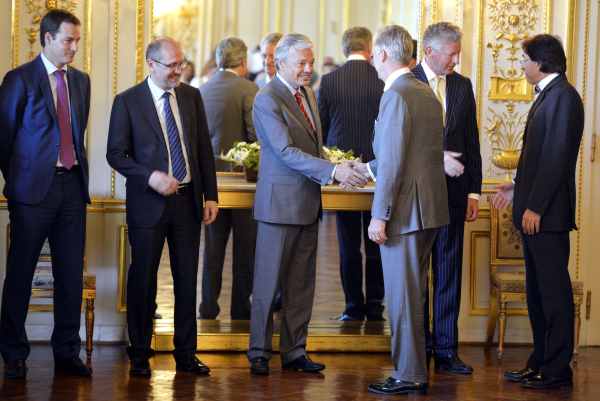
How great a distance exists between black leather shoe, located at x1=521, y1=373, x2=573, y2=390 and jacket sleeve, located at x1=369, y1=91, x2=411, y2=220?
130 centimetres

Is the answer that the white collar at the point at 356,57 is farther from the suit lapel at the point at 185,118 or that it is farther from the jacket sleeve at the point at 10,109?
the jacket sleeve at the point at 10,109

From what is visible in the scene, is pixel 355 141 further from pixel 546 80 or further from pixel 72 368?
pixel 72 368

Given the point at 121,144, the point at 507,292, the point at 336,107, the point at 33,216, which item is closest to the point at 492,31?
the point at 336,107

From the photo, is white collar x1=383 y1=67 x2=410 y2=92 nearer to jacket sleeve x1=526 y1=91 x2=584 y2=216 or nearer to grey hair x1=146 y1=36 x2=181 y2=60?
jacket sleeve x1=526 y1=91 x2=584 y2=216

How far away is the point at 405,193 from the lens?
18.6ft

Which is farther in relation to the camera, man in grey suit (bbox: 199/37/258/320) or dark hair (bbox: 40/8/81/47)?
man in grey suit (bbox: 199/37/258/320)

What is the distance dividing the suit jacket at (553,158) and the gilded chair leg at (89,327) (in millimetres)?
2459

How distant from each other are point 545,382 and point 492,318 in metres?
1.33

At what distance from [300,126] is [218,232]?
64.8 inches

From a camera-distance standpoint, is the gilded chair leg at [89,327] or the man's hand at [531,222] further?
the gilded chair leg at [89,327]

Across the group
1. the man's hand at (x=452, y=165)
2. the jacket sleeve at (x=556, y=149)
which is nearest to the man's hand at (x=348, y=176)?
the man's hand at (x=452, y=165)

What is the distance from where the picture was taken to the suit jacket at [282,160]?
612 centimetres

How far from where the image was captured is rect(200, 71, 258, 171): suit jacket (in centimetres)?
777

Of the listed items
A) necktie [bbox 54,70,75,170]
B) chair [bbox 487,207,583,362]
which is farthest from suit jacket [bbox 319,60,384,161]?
necktie [bbox 54,70,75,170]
